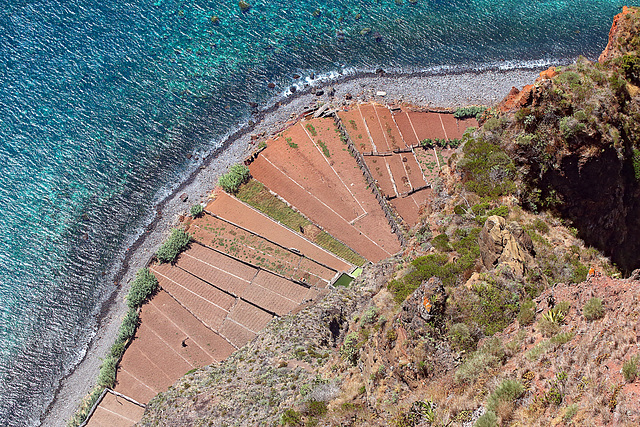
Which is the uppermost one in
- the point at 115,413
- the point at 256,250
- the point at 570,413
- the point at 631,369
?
the point at 631,369

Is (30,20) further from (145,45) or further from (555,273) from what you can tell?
(555,273)

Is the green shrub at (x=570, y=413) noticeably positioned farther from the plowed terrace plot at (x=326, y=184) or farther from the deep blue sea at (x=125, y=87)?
the deep blue sea at (x=125, y=87)

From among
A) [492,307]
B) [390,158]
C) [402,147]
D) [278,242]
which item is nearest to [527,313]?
[492,307]

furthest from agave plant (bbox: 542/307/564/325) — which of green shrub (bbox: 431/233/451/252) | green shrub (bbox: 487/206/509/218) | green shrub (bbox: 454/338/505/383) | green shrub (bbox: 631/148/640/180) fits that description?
green shrub (bbox: 631/148/640/180)

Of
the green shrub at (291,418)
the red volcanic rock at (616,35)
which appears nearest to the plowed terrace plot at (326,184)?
the green shrub at (291,418)

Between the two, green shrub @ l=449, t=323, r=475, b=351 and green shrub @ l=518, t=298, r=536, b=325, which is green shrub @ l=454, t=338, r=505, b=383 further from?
green shrub @ l=449, t=323, r=475, b=351

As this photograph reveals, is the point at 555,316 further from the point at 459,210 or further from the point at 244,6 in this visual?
the point at 244,6

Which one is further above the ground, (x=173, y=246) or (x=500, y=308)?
(x=500, y=308)
